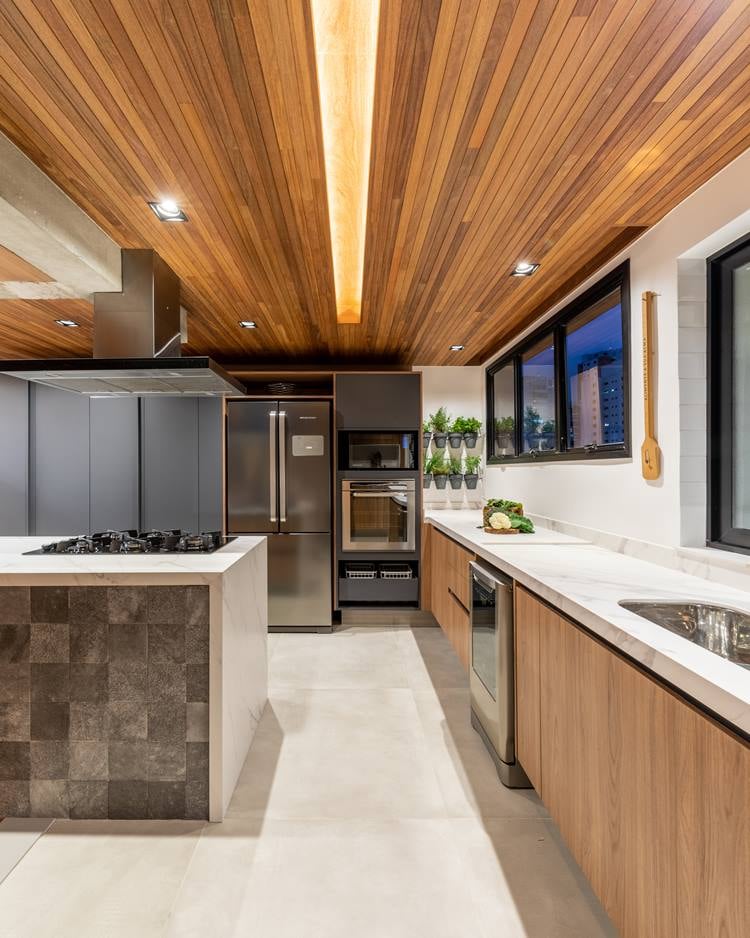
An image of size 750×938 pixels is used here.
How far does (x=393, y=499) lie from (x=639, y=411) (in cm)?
238

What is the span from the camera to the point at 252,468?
14.6 ft

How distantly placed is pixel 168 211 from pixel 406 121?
1.06 meters

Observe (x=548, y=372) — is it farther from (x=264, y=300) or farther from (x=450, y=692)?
(x=450, y=692)

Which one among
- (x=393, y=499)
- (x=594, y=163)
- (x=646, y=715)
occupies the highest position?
(x=594, y=163)

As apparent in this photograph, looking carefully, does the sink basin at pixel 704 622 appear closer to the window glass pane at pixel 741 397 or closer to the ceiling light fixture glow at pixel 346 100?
the window glass pane at pixel 741 397

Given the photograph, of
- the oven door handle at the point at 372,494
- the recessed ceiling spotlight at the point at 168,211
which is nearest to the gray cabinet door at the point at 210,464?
the oven door handle at the point at 372,494

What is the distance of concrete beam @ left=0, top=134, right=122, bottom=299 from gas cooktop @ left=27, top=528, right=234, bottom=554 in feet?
3.79

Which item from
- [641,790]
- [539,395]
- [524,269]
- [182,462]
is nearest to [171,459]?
[182,462]

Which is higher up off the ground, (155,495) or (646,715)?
(155,495)

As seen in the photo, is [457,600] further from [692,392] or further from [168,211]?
[168,211]

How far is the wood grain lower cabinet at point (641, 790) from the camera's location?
34.8 inches

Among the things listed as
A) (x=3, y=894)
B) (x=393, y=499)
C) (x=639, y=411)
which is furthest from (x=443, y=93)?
(x=393, y=499)

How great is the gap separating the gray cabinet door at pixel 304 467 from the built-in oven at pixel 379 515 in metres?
0.17

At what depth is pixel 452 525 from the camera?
145 inches
